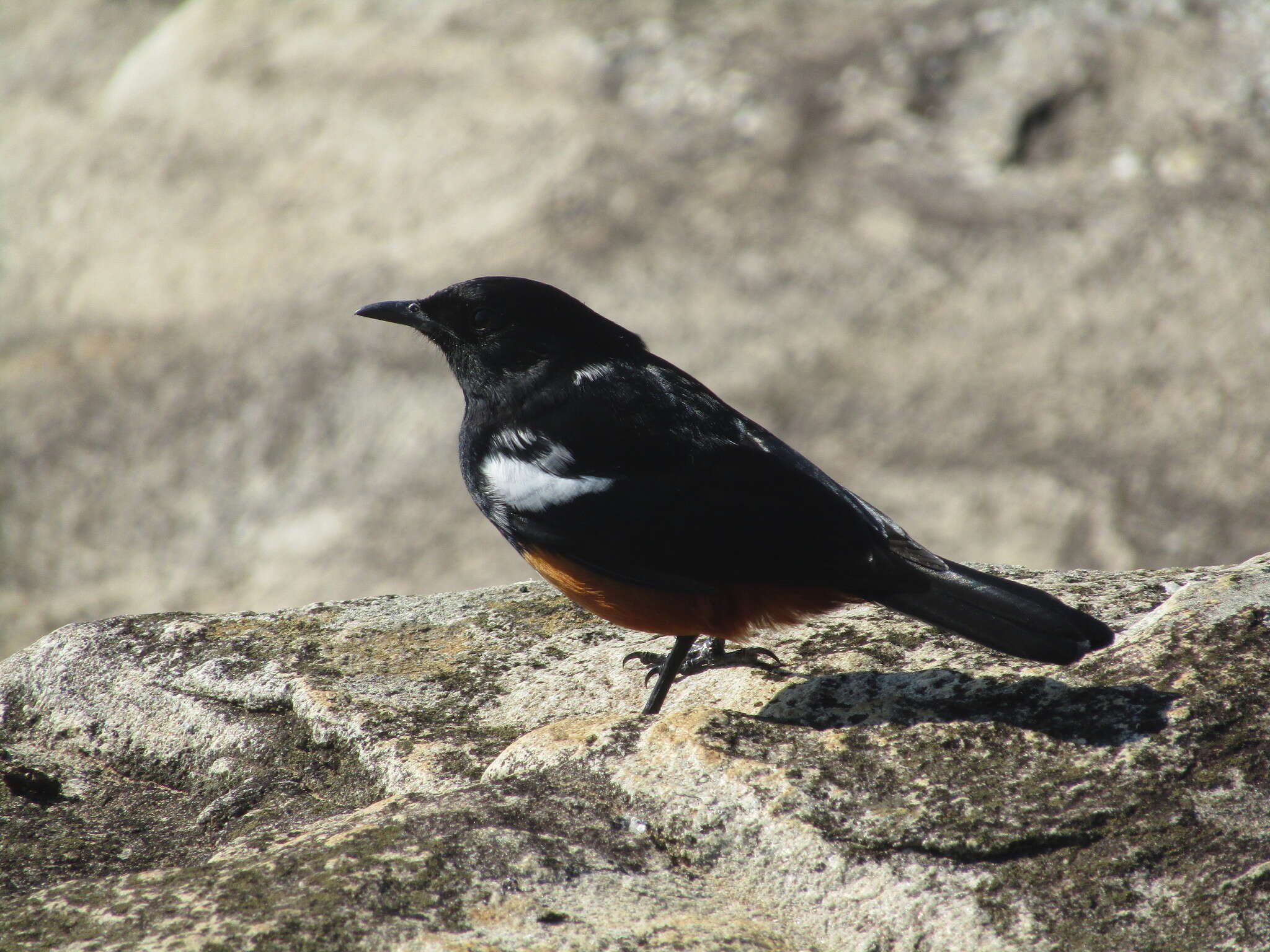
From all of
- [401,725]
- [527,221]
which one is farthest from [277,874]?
[527,221]

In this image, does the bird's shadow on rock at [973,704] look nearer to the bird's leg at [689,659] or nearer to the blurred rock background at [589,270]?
the bird's leg at [689,659]

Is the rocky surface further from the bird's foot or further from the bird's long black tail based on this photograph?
the bird's long black tail

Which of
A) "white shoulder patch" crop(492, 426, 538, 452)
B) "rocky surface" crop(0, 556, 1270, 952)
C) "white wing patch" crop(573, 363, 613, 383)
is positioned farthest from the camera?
"white wing patch" crop(573, 363, 613, 383)

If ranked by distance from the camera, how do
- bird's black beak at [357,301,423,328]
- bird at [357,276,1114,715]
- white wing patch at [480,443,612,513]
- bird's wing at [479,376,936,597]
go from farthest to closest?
bird's black beak at [357,301,423,328], white wing patch at [480,443,612,513], bird's wing at [479,376,936,597], bird at [357,276,1114,715]

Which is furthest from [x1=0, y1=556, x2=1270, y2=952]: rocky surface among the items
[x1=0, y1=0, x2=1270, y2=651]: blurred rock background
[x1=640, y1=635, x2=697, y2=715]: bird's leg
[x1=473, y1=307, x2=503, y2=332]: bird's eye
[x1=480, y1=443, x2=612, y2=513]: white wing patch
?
[x1=0, y1=0, x2=1270, y2=651]: blurred rock background

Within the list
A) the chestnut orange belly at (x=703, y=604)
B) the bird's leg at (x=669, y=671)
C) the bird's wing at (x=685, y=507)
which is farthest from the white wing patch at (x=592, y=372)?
the bird's leg at (x=669, y=671)

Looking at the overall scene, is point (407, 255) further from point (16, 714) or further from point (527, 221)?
point (16, 714)

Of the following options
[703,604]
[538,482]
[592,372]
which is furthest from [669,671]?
[592,372]

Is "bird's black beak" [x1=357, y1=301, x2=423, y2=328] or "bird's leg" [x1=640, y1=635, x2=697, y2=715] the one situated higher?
"bird's black beak" [x1=357, y1=301, x2=423, y2=328]

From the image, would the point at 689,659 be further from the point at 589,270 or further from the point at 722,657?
the point at 589,270
